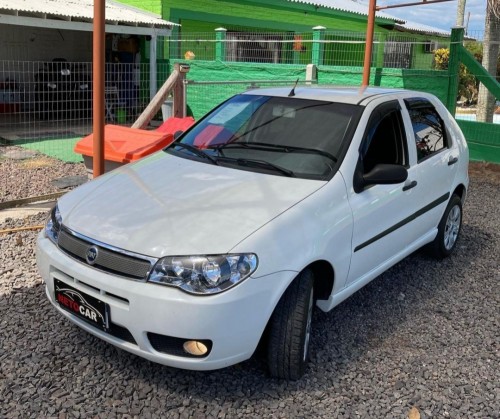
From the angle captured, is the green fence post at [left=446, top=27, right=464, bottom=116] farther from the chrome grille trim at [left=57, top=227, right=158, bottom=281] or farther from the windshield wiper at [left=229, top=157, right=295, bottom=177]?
the chrome grille trim at [left=57, top=227, right=158, bottom=281]

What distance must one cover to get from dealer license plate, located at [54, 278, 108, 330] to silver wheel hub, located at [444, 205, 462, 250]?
3.42 meters

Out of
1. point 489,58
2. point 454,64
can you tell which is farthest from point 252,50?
point 489,58

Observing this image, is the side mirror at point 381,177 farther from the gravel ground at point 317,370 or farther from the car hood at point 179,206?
the gravel ground at point 317,370

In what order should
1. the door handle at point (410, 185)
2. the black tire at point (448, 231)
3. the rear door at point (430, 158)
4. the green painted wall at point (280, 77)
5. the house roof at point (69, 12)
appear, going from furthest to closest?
the house roof at point (69, 12) → the green painted wall at point (280, 77) → the black tire at point (448, 231) → the rear door at point (430, 158) → the door handle at point (410, 185)

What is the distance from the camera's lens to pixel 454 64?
10594mm

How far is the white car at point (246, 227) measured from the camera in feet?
9.36

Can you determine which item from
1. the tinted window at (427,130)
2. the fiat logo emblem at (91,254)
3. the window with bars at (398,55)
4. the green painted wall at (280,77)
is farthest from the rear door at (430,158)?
the window with bars at (398,55)

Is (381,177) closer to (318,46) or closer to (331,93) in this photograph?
(331,93)

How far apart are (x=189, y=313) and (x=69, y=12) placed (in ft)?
35.6

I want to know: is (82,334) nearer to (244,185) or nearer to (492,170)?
(244,185)

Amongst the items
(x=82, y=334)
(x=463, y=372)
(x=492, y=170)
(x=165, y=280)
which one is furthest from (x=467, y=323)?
(x=492, y=170)

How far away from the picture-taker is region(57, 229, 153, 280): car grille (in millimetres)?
2889

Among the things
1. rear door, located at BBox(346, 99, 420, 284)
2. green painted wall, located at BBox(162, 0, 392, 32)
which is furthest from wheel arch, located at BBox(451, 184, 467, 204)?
green painted wall, located at BBox(162, 0, 392, 32)

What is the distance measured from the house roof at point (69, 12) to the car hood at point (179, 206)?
28.5 ft
